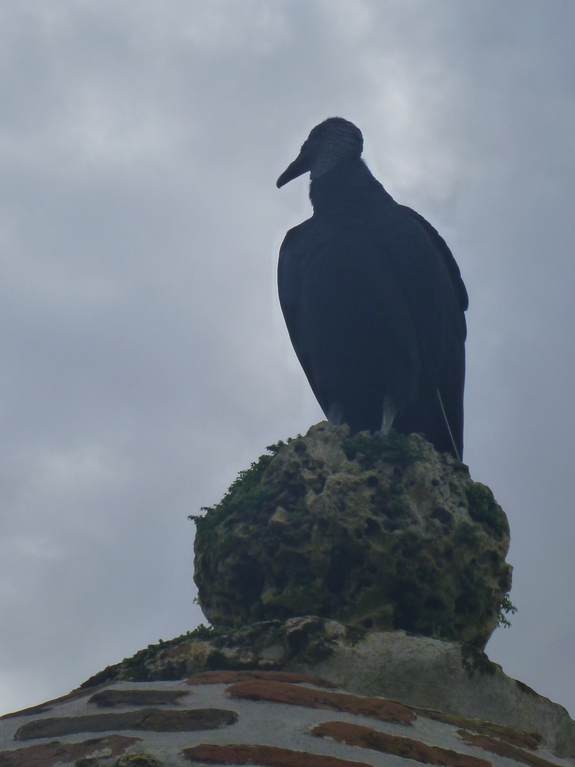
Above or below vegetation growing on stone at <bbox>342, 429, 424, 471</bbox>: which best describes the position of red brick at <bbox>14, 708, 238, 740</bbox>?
below

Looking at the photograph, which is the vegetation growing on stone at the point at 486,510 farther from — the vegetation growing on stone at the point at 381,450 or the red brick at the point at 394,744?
the red brick at the point at 394,744

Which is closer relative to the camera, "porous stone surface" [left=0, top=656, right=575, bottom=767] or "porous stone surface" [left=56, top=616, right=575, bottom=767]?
"porous stone surface" [left=0, top=656, right=575, bottom=767]

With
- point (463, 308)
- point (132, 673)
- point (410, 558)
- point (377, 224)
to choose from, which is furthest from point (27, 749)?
point (463, 308)

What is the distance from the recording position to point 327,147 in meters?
6.47

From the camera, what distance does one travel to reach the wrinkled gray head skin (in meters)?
6.36

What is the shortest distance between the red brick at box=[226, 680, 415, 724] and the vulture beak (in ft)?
15.7

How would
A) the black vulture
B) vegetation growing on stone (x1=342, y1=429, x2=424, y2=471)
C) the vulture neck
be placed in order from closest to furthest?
vegetation growing on stone (x1=342, y1=429, x2=424, y2=471)
the black vulture
the vulture neck

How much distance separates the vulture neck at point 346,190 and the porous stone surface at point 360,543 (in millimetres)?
2029

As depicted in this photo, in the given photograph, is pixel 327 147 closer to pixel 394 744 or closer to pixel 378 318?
pixel 378 318

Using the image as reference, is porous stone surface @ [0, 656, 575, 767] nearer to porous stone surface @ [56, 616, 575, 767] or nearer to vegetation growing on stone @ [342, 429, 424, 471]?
porous stone surface @ [56, 616, 575, 767]

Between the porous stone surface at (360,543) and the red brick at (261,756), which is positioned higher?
the porous stone surface at (360,543)

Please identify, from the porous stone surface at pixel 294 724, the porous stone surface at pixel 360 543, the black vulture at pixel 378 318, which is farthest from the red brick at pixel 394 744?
the black vulture at pixel 378 318

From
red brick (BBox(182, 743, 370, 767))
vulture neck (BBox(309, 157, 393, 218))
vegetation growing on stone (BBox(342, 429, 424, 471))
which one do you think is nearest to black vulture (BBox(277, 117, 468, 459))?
vulture neck (BBox(309, 157, 393, 218))

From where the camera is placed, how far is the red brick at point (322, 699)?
8.71 feet
